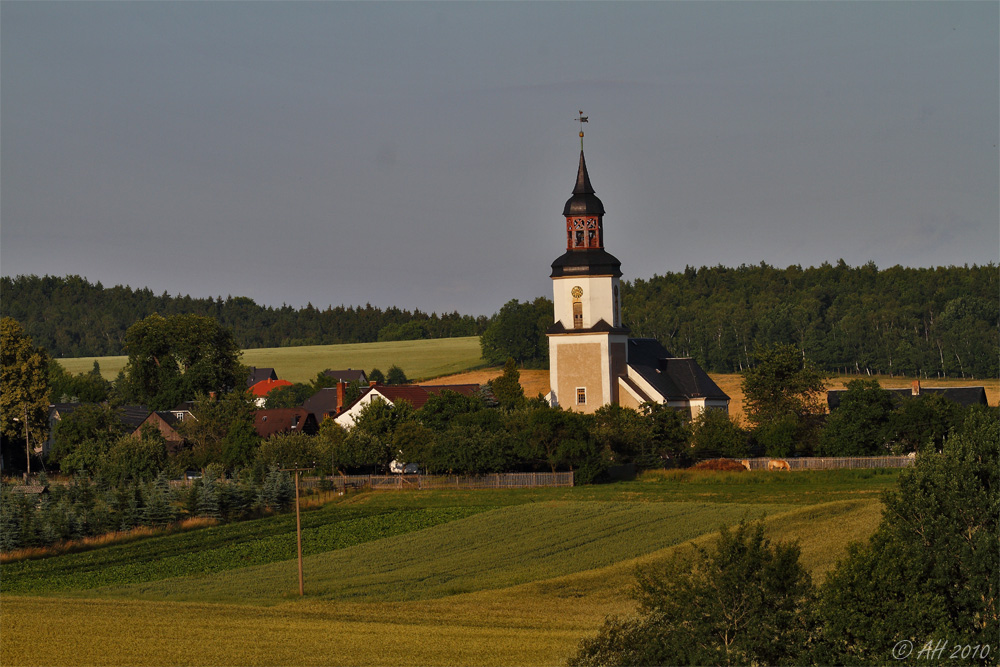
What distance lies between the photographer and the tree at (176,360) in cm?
9569

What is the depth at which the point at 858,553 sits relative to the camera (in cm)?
2198

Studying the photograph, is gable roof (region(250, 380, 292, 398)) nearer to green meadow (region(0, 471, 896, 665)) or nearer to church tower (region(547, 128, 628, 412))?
church tower (region(547, 128, 628, 412))

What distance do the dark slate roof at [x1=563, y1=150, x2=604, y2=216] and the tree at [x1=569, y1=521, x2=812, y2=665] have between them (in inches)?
2185

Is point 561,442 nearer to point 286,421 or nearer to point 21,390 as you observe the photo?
point 286,421

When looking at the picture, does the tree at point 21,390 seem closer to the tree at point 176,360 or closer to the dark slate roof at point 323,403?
the tree at point 176,360

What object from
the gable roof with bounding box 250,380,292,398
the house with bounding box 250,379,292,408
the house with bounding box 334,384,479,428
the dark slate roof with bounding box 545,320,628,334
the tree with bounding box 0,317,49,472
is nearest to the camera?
the tree with bounding box 0,317,49,472

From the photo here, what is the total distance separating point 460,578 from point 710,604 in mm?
16776

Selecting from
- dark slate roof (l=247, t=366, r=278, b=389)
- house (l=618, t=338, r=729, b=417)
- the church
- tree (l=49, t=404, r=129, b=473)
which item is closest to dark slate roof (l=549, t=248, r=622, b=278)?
the church

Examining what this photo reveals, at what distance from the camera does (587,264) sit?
255ft

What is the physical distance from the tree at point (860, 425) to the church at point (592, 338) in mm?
10991

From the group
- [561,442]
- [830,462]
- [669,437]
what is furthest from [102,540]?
[830,462]

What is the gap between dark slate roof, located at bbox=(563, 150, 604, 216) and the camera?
77750mm

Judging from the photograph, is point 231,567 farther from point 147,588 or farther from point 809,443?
point 809,443

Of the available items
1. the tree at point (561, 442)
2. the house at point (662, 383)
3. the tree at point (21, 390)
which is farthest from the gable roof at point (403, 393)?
the tree at point (21, 390)
